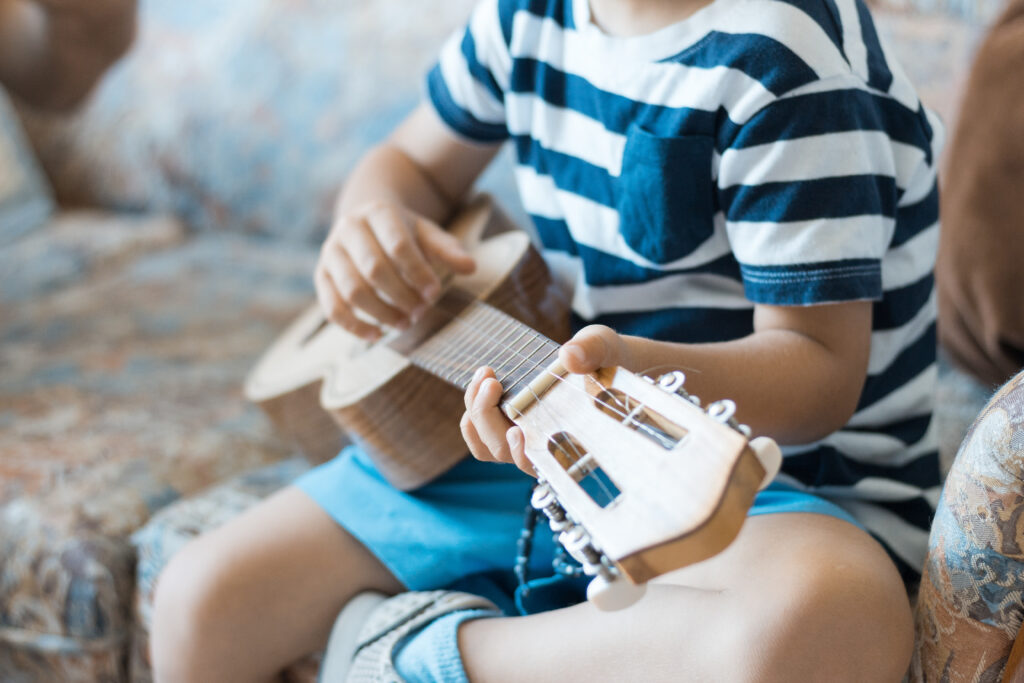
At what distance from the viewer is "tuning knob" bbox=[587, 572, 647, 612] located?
0.36 meters

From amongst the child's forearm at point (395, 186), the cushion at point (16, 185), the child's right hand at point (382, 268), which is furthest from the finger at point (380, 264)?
the cushion at point (16, 185)

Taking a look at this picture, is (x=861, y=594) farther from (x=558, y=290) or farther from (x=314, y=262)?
(x=314, y=262)

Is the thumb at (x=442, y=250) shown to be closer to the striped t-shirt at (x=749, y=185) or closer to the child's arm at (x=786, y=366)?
the striped t-shirt at (x=749, y=185)

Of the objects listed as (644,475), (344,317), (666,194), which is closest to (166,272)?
(344,317)

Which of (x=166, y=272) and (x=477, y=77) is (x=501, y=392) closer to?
(x=477, y=77)

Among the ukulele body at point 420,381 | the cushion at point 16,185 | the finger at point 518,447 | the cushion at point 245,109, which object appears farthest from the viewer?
the cushion at point 16,185

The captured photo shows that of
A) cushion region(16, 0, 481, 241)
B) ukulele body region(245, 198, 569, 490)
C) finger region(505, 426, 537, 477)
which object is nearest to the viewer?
finger region(505, 426, 537, 477)

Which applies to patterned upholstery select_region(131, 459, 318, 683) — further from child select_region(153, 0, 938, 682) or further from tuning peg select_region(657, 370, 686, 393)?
tuning peg select_region(657, 370, 686, 393)

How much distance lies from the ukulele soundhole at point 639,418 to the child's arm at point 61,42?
137cm

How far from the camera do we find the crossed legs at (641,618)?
499 mm

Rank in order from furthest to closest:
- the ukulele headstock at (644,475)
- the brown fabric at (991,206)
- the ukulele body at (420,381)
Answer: the brown fabric at (991,206) < the ukulele body at (420,381) < the ukulele headstock at (644,475)

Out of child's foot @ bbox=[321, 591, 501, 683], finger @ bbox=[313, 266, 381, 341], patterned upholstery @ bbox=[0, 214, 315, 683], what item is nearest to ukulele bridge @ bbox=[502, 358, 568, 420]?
child's foot @ bbox=[321, 591, 501, 683]

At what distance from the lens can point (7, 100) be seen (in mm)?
1544

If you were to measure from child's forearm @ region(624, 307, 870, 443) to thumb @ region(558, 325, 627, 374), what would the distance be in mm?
88
